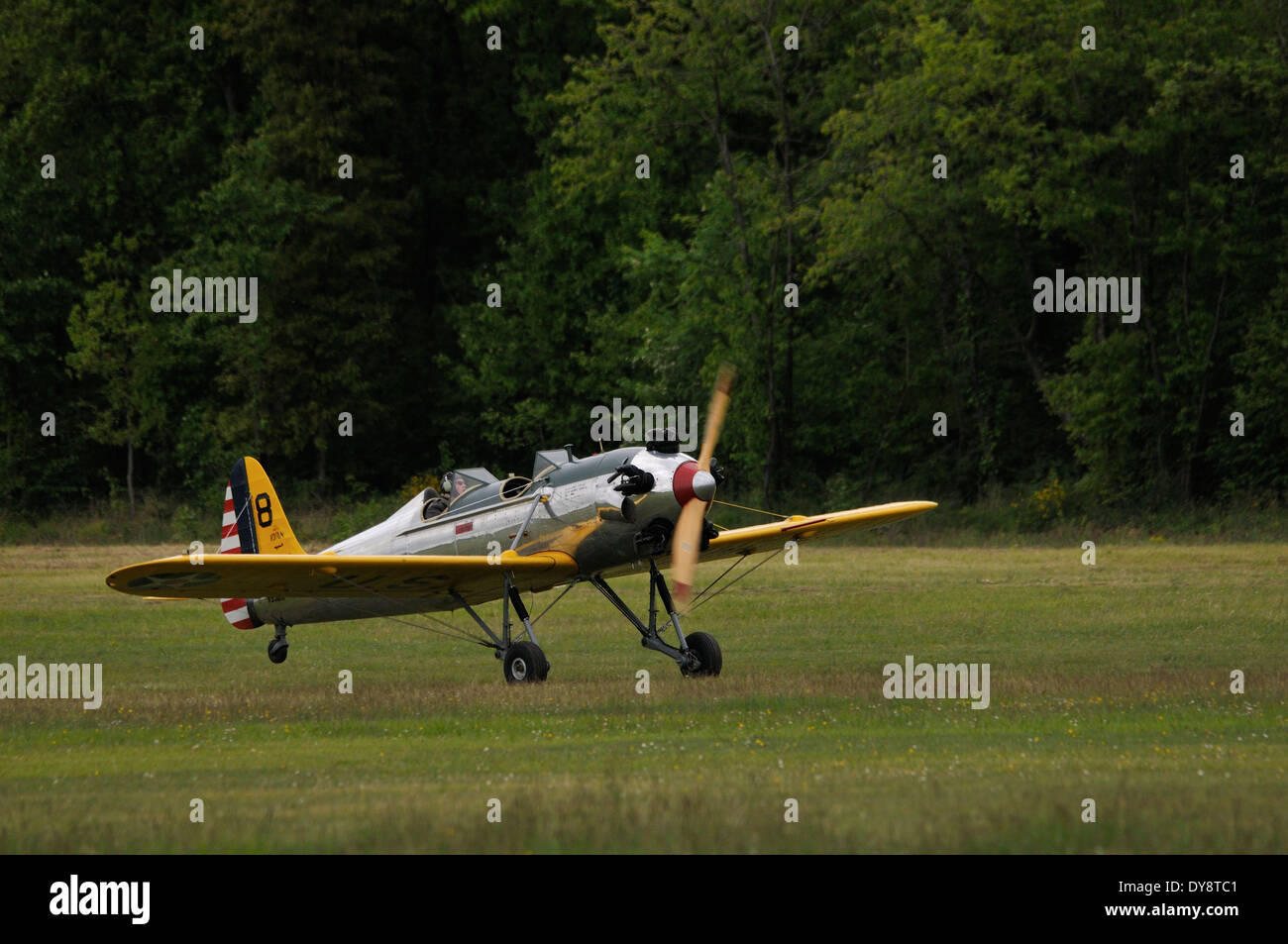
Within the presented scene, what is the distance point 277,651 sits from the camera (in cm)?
Answer: 2028

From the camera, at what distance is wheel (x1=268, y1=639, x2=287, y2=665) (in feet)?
66.4

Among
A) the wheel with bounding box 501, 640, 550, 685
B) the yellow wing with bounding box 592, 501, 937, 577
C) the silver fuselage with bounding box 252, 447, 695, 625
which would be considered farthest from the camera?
the yellow wing with bounding box 592, 501, 937, 577

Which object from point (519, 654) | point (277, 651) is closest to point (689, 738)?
point (519, 654)

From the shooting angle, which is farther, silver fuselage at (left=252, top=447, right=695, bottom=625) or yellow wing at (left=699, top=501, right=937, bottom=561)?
yellow wing at (left=699, top=501, right=937, bottom=561)

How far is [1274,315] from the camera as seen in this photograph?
38125mm

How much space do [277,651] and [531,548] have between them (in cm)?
500

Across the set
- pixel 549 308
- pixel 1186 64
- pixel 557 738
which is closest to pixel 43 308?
pixel 549 308

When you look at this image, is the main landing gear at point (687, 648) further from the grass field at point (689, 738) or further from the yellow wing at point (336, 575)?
the yellow wing at point (336, 575)

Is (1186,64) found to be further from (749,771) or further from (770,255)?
(749,771)

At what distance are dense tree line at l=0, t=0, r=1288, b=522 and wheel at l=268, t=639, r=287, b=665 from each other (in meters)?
24.9

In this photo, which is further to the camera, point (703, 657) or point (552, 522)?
point (703, 657)

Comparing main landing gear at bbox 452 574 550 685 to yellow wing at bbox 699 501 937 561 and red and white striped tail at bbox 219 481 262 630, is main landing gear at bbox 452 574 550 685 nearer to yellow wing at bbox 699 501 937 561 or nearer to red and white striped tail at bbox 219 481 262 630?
yellow wing at bbox 699 501 937 561

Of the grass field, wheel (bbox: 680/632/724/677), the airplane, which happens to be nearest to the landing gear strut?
the grass field

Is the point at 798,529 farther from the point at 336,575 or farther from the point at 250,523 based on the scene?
the point at 250,523
